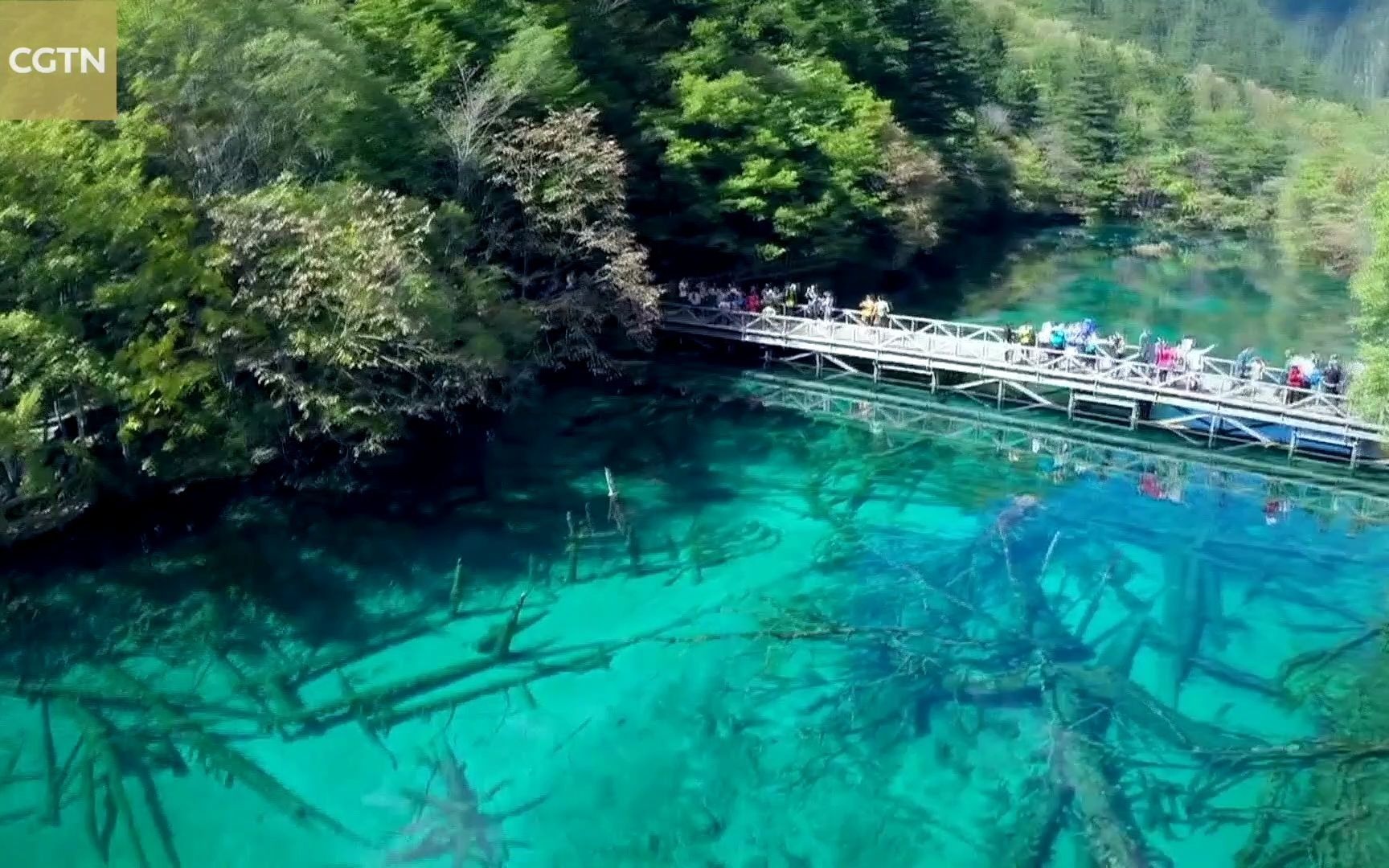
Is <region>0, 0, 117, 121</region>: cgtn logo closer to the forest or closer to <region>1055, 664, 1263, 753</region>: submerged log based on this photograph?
the forest

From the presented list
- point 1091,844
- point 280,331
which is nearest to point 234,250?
point 280,331

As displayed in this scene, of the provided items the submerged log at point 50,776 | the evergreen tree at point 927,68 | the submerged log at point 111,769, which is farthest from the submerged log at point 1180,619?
the evergreen tree at point 927,68

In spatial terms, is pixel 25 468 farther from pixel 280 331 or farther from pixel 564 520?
pixel 564 520

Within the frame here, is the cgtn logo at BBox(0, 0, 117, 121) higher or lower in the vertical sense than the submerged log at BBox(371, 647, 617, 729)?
higher

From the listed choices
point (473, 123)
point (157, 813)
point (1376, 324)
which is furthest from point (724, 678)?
point (1376, 324)

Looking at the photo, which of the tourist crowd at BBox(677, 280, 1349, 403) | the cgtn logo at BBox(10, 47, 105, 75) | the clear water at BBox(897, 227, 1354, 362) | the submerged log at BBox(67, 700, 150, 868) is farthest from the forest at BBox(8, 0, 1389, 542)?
the submerged log at BBox(67, 700, 150, 868)

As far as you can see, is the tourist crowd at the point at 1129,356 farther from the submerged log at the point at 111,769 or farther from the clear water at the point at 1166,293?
the submerged log at the point at 111,769
